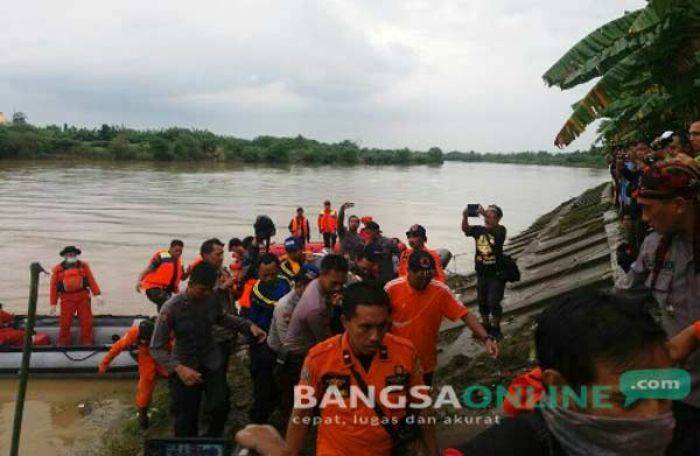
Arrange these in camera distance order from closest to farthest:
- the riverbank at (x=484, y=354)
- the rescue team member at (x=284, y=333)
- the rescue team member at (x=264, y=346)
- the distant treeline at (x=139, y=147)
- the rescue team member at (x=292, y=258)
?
the rescue team member at (x=284, y=333) → the rescue team member at (x=264, y=346) → the riverbank at (x=484, y=354) → the rescue team member at (x=292, y=258) → the distant treeline at (x=139, y=147)

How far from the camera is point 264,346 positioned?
4.96m

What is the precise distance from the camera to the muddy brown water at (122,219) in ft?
24.7

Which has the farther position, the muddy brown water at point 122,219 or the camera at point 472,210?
the muddy brown water at point 122,219

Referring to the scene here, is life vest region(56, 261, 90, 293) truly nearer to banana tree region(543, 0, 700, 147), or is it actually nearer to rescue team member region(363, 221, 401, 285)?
rescue team member region(363, 221, 401, 285)

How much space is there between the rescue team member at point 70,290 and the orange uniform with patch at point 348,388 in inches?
277

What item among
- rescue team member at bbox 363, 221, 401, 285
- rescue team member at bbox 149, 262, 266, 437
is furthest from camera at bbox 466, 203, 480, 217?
rescue team member at bbox 149, 262, 266, 437

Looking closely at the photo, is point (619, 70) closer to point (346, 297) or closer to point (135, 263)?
point (346, 297)

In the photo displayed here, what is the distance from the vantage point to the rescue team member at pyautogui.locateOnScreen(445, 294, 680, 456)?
117cm

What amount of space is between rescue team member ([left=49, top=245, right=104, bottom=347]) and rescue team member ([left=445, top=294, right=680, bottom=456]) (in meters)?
8.49

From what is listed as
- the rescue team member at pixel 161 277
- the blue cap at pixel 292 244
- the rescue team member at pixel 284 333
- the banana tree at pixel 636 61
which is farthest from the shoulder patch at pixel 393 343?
the rescue team member at pixel 161 277

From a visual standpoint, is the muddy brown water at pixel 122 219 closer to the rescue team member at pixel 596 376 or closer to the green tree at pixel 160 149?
the rescue team member at pixel 596 376

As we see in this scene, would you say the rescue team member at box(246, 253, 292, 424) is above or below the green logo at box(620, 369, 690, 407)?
below

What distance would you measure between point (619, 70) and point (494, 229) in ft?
7.40

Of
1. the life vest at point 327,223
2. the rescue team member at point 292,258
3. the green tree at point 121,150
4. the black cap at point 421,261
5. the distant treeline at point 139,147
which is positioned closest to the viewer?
the black cap at point 421,261
